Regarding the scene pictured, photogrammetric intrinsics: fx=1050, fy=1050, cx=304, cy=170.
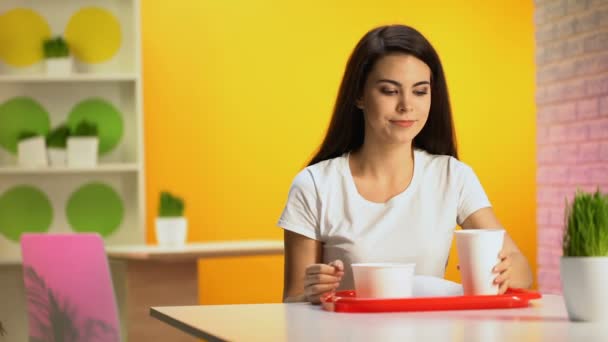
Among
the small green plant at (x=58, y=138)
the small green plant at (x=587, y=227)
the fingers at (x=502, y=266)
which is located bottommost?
the fingers at (x=502, y=266)

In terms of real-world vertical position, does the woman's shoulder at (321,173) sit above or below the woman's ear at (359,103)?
below

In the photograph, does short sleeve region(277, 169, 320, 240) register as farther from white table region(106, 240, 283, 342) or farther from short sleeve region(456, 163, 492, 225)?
white table region(106, 240, 283, 342)

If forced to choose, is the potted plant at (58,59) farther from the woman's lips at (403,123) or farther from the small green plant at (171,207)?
the woman's lips at (403,123)

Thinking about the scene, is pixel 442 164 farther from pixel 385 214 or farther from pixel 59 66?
pixel 59 66

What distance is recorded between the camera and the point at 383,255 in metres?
2.29

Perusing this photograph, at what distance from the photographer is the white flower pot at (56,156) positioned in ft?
16.1

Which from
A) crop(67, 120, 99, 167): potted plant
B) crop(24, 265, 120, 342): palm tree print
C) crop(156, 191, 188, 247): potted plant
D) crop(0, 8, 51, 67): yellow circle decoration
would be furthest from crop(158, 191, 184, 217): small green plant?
crop(0, 8, 51, 67): yellow circle decoration

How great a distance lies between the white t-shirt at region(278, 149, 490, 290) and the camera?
7.55 ft

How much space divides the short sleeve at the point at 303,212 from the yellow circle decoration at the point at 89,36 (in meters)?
2.95

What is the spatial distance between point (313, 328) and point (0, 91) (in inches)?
149

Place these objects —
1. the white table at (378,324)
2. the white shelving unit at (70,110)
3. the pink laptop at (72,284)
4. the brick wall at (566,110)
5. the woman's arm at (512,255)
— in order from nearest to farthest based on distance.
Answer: the white table at (378,324) < the woman's arm at (512,255) < the pink laptop at (72,284) < the brick wall at (566,110) < the white shelving unit at (70,110)

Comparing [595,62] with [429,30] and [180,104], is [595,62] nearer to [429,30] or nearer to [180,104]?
[429,30]

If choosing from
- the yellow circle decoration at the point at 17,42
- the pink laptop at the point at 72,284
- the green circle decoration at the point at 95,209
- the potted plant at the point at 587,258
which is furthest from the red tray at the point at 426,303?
the yellow circle decoration at the point at 17,42

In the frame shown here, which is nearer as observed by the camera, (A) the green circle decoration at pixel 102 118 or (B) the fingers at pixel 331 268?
(B) the fingers at pixel 331 268
